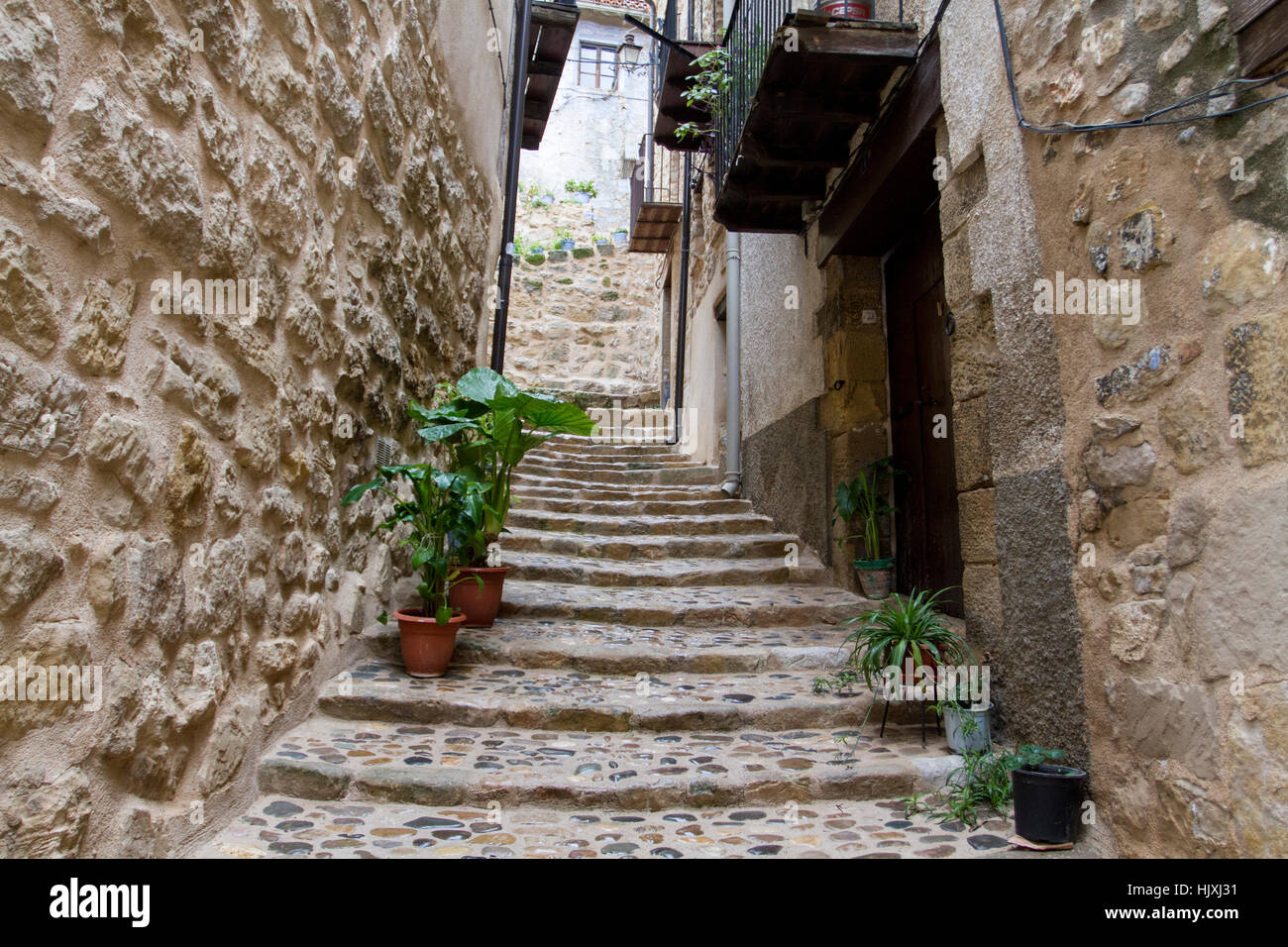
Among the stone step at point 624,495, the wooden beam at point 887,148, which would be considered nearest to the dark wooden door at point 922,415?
the wooden beam at point 887,148

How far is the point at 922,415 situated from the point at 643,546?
78.0 inches

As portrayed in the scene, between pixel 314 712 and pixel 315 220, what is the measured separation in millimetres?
1569

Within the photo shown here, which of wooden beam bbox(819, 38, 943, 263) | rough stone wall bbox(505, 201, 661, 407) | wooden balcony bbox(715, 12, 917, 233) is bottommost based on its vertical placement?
wooden beam bbox(819, 38, 943, 263)

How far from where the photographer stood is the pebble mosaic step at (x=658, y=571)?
4418 mm

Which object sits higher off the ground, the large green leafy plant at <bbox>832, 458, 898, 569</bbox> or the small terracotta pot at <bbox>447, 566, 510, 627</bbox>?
the large green leafy plant at <bbox>832, 458, 898, 569</bbox>

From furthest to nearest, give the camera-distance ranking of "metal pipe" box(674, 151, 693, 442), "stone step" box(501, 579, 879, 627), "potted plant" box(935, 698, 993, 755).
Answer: "metal pipe" box(674, 151, 693, 442), "stone step" box(501, 579, 879, 627), "potted plant" box(935, 698, 993, 755)

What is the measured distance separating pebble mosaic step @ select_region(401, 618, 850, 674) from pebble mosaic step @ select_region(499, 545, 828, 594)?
884 millimetres

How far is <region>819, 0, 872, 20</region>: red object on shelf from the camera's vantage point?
11.6 ft

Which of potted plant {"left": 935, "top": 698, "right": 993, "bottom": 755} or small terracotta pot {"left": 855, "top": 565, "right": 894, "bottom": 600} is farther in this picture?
small terracotta pot {"left": 855, "top": 565, "right": 894, "bottom": 600}

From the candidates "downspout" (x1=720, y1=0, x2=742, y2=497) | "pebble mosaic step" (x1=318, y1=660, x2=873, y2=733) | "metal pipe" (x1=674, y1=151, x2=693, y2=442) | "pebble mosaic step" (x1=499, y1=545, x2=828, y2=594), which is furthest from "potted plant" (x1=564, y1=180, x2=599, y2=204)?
"pebble mosaic step" (x1=318, y1=660, x2=873, y2=733)

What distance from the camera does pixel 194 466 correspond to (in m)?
1.79

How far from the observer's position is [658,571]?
4.61m

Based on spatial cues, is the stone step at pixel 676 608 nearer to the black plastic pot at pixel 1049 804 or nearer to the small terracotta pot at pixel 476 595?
the small terracotta pot at pixel 476 595

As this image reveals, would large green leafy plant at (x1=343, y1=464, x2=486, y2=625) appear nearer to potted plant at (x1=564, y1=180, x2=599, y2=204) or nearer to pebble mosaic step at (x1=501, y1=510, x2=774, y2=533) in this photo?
pebble mosaic step at (x1=501, y1=510, x2=774, y2=533)
